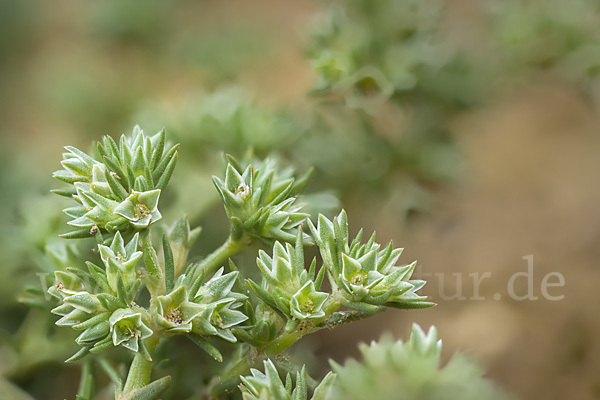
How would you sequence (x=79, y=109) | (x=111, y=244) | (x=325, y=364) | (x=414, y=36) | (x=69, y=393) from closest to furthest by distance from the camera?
(x=111, y=244) → (x=325, y=364) → (x=69, y=393) → (x=414, y=36) → (x=79, y=109)

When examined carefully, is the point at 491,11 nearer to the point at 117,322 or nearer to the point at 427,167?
the point at 427,167

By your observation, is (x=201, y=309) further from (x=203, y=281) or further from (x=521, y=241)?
(x=521, y=241)

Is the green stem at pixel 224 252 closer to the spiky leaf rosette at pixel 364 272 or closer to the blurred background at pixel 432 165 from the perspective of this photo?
the spiky leaf rosette at pixel 364 272

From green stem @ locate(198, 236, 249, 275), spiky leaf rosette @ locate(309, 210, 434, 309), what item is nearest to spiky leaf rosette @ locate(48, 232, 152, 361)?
green stem @ locate(198, 236, 249, 275)

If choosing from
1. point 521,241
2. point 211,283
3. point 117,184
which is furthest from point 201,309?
point 521,241

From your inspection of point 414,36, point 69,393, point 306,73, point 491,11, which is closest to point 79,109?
point 306,73

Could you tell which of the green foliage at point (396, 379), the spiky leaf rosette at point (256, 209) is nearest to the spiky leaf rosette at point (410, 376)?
the green foliage at point (396, 379)
